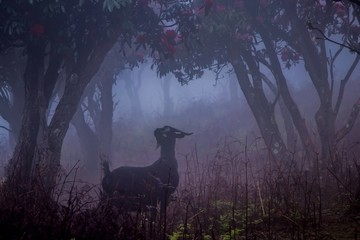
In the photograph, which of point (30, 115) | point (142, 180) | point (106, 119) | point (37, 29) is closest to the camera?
point (142, 180)

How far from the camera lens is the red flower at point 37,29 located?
19.9 feet

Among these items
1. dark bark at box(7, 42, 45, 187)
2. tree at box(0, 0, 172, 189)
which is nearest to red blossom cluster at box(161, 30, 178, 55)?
tree at box(0, 0, 172, 189)

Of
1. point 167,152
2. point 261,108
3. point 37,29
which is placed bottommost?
Result: point 167,152

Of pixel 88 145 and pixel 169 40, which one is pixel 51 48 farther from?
pixel 88 145

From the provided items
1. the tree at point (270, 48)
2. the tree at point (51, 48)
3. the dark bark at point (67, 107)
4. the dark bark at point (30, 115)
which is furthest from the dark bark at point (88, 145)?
the dark bark at point (30, 115)

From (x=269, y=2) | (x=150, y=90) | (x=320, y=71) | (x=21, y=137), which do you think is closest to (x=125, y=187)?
(x=21, y=137)

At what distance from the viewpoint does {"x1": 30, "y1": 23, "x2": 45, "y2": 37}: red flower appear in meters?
6.05

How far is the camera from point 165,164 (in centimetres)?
595

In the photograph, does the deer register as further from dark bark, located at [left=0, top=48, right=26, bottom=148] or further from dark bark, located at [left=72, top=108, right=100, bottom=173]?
dark bark, located at [left=72, top=108, right=100, bottom=173]

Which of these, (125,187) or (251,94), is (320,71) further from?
(125,187)

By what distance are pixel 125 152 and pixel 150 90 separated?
210ft

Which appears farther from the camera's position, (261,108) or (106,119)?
(106,119)

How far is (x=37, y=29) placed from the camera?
6.05 m

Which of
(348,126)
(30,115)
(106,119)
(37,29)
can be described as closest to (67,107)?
(30,115)
